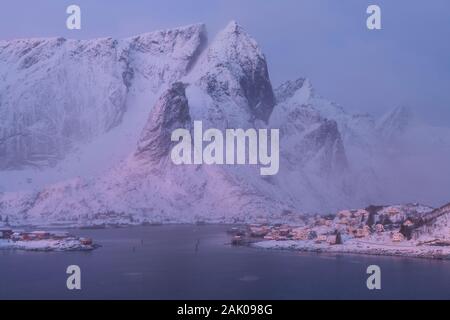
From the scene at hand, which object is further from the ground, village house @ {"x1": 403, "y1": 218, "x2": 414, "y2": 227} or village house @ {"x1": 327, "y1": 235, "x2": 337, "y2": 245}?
village house @ {"x1": 403, "y1": 218, "x2": 414, "y2": 227}

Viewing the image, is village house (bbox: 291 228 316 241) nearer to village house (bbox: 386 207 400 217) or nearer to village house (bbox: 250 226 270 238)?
village house (bbox: 250 226 270 238)

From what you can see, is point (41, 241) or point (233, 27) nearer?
point (233, 27)

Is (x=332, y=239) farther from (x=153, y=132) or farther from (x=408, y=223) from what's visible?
(x=153, y=132)

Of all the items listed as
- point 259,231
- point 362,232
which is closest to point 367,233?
point 362,232

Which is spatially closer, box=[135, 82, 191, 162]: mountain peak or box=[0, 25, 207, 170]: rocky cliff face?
box=[0, 25, 207, 170]: rocky cliff face

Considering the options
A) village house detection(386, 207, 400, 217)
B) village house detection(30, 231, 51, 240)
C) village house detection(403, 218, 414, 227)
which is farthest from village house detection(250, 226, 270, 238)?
village house detection(30, 231, 51, 240)

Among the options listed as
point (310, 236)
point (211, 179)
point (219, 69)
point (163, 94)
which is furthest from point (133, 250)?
point (219, 69)
